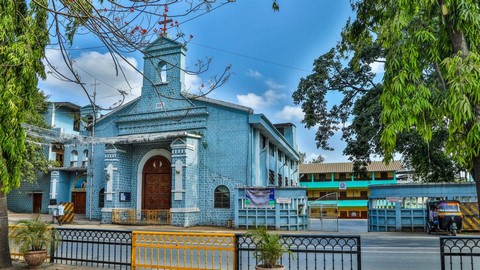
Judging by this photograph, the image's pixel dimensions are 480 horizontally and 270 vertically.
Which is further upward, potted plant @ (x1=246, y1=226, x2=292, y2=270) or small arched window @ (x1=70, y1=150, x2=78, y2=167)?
small arched window @ (x1=70, y1=150, x2=78, y2=167)

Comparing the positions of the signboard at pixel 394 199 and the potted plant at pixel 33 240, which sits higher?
the signboard at pixel 394 199

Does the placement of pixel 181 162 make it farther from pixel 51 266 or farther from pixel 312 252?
pixel 312 252

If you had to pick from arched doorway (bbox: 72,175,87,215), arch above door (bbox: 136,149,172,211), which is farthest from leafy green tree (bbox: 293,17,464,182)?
arched doorway (bbox: 72,175,87,215)

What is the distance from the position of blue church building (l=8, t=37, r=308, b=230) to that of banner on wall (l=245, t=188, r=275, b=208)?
6 centimetres

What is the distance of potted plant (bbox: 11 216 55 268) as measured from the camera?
335 inches

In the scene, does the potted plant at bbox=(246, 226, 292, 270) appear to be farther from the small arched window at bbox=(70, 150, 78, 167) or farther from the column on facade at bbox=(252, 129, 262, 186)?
the small arched window at bbox=(70, 150, 78, 167)

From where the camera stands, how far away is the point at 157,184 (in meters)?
25.6

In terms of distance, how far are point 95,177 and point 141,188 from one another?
3973mm

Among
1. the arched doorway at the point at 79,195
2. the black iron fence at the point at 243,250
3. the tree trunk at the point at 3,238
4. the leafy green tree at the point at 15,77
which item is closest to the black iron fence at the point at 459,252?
the black iron fence at the point at 243,250

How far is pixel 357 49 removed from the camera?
8180mm

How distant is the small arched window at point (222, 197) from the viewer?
76.9 ft

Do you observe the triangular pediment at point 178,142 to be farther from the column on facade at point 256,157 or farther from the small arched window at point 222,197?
the column on facade at point 256,157

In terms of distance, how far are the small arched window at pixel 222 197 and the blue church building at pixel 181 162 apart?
0.06 metres

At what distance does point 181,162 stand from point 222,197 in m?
3.23
